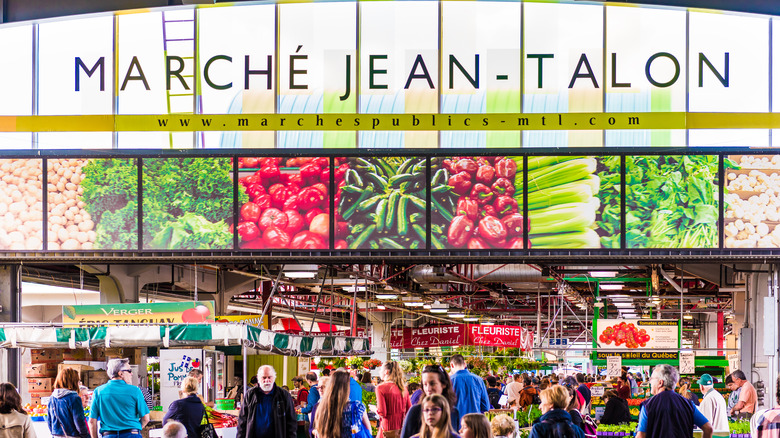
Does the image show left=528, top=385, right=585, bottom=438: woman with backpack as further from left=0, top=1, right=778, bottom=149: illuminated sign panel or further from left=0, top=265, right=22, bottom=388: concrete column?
left=0, top=265, right=22, bottom=388: concrete column

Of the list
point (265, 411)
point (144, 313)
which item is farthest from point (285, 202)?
point (265, 411)

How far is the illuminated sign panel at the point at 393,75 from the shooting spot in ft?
46.4

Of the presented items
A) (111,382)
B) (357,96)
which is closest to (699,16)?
(357,96)

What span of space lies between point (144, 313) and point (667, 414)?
771cm

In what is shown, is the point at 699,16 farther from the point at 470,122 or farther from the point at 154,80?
the point at 154,80

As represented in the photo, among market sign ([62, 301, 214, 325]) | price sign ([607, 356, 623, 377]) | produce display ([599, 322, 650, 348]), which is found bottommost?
price sign ([607, 356, 623, 377])

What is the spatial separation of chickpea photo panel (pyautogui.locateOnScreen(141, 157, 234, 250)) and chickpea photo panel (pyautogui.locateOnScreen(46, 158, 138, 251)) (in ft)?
0.78

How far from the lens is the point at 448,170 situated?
45.1 feet

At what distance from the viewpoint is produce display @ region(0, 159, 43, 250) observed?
14.0 metres

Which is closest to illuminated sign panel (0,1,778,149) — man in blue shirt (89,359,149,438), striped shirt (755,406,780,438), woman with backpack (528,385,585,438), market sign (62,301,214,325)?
market sign (62,301,214,325)

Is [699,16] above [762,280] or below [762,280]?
above

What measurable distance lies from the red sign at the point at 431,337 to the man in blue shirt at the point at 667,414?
15.3m

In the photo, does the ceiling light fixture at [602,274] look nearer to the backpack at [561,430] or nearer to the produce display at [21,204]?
the produce display at [21,204]

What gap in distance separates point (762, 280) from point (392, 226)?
9.42 m
